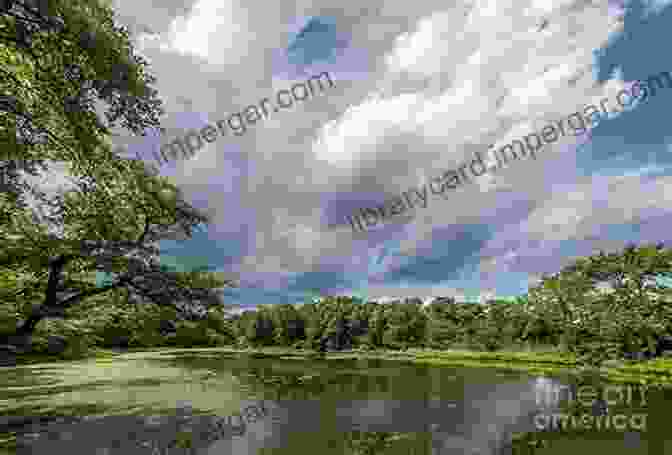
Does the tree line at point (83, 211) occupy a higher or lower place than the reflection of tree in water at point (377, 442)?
higher

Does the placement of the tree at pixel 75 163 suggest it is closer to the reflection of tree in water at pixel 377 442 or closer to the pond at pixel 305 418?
the pond at pixel 305 418

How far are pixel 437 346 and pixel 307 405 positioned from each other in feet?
242

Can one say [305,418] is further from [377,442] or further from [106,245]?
[106,245]

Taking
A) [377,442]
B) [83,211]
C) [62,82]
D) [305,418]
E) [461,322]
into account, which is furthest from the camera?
[461,322]

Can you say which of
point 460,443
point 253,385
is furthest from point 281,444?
point 253,385

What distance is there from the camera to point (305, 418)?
18203 millimetres

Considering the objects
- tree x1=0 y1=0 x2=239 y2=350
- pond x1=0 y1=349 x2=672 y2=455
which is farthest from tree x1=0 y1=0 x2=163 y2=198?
pond x1=0 y1=349 x2=672 y2=455

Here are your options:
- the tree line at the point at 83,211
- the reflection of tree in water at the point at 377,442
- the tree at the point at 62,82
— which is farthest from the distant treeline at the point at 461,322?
the reflection of tree in water at the point at 377,442

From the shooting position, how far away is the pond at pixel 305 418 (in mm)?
12812

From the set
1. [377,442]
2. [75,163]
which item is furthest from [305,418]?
[75,163]

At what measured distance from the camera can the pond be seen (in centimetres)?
1281

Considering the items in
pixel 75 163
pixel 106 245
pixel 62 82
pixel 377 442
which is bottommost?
pixel 377 442

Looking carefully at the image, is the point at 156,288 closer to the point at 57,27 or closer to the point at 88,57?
the point at 88,57

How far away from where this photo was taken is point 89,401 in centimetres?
1698
